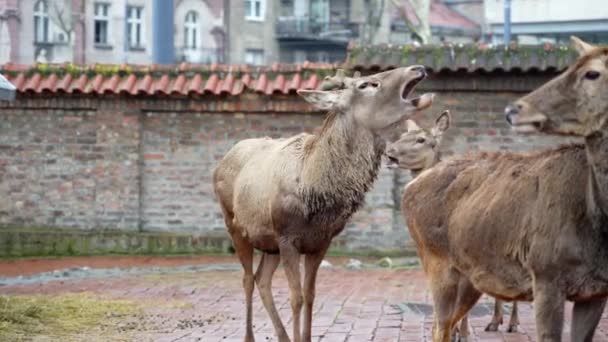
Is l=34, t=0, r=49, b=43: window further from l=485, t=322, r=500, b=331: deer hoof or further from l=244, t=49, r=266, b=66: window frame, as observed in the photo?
l=485, t=322, r=500, b=331: deer hoof

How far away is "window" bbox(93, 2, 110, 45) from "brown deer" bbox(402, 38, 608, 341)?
6177cm

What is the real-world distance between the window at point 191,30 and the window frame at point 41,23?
7.95 metres

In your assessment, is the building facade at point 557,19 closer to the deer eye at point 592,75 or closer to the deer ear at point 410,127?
the deer ear at point 410,127

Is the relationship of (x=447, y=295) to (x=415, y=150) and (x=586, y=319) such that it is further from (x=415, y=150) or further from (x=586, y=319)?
(x=415, y=150)

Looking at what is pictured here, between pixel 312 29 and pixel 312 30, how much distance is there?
59 mm

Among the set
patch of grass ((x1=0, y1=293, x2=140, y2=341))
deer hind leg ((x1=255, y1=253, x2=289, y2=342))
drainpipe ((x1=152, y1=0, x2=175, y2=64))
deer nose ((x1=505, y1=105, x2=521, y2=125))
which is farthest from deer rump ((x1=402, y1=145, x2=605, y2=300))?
drainpipe ((x1=152, y1=0, x2=175, y2=64))

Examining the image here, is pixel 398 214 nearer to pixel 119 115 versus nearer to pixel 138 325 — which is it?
pixel 119 115

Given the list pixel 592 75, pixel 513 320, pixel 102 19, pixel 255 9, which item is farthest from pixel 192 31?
pixel 592 75

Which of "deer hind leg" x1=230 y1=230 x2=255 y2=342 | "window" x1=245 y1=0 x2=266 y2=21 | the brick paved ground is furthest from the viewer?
"window" x1=245 y1=0 x2=266 y2=21

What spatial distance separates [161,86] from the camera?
61.4 ft

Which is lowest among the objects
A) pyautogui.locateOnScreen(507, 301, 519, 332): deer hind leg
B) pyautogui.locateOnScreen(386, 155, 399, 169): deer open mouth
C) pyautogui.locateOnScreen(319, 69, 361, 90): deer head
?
pyautogui.locateOnScreen(507, 301, 519, 332): deer hind leg

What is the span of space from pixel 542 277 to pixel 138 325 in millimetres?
5514

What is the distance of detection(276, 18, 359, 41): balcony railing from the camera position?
73.1 m

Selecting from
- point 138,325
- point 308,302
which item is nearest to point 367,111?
point 308,302
